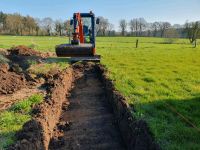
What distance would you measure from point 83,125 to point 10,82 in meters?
4.35

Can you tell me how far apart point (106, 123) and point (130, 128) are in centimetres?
169

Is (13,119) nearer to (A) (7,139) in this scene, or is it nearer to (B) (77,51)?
(A) (7,139)

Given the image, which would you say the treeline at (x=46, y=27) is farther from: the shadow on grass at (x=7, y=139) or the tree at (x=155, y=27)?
the shadow on grass at (x=7, y=139)

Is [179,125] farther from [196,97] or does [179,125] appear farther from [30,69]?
[30,69]

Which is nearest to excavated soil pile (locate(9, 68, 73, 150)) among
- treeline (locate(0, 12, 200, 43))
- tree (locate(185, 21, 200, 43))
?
tree (locate(185, 21, 200, 43))

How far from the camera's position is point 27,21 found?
94938 millimetres

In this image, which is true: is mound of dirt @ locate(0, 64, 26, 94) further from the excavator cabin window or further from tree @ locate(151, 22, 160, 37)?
tree @ locate(151, 22, 160, 37)

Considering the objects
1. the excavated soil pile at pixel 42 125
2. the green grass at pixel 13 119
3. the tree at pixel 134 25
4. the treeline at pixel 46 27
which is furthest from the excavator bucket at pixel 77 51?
the tree at pixel 134 25

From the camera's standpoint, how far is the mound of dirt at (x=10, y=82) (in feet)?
34.9

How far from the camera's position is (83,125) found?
8219 mm

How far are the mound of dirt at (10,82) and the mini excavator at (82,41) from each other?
5.04 meters

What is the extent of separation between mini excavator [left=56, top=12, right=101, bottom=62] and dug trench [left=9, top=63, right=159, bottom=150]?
226 inches

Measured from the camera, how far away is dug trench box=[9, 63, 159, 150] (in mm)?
6048

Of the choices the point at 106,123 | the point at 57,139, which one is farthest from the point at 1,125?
the point at 106,123
